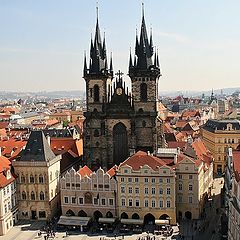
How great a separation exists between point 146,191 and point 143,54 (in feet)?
A: 118

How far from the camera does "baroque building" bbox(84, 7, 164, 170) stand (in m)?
99.2

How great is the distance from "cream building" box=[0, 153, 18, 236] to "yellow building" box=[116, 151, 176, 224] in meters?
22.0

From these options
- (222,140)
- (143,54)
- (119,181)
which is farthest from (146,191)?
(222,140)

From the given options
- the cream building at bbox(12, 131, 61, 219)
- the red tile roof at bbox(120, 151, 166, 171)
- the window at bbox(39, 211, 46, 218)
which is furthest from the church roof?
the red tile roof at bbox(120, 151, 166, 171)

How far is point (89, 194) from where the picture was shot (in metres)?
84.0

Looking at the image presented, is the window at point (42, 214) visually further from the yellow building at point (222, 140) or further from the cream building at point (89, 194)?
the yellow building at point (222, 140)

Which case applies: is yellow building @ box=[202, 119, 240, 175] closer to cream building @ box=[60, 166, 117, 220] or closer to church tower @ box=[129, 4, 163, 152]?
church tower @ box=[129, 4, 163, 152]

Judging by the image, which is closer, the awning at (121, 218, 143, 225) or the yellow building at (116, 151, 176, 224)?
the awning at (121, 218, 143, 225)

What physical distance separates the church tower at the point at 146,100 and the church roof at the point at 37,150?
23.9 meters

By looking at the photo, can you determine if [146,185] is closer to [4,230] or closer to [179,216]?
[179,216]

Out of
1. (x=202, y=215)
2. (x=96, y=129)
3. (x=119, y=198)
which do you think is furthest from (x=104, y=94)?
(x=202, y=215)

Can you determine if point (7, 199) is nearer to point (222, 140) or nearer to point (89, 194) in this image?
point (89, 194)

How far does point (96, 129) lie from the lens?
102 meters

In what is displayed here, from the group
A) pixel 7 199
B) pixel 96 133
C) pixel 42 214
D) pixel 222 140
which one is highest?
pixel 96 133
